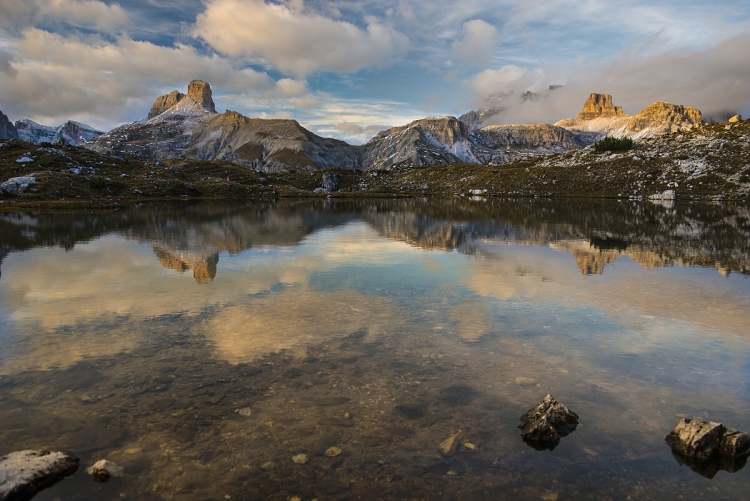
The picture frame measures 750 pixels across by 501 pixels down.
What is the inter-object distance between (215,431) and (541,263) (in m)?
32.1

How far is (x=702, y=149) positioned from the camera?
164875mm

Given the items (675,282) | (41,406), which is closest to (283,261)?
(41,406)

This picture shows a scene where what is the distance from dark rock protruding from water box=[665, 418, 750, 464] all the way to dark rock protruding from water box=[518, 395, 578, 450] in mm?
2759

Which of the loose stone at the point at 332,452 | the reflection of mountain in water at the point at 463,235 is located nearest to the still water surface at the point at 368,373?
the loose stone at the point at 332,452

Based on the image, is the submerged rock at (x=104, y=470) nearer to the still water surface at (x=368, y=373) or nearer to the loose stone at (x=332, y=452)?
the still water surface at (x=368, y=373)

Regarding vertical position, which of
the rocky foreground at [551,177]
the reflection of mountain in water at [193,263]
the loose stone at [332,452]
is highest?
the rocky foreground at [551,177]

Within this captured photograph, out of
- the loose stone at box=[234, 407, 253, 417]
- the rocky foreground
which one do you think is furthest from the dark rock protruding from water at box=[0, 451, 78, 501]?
the rocky foreground

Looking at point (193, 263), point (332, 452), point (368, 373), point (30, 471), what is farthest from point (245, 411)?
point (193, 263)

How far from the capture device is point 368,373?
16734 mm

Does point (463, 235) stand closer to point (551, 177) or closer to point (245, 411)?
point (245, 411)

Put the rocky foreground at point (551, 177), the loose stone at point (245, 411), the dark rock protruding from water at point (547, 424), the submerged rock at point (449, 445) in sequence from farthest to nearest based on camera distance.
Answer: the rocky foreground at point (551, 177), the loose stone at point (245, 411), the dark rock protruding from water at point (547, 424), the submerged rock at point (449, 445)

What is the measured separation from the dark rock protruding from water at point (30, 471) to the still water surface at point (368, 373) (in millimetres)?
408

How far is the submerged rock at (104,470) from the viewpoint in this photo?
11.1m

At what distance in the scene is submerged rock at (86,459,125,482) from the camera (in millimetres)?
11066
